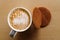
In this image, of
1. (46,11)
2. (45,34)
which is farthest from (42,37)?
(46,11)

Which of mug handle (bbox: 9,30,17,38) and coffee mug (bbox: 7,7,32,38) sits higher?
coffee mug (bbox: 7,7,32,38)

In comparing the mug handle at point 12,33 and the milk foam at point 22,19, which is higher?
the milk foam at point 22,19

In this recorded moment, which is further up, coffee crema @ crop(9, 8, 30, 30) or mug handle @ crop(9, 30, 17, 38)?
coffee crema @ crop(9, 8, 30, 30)

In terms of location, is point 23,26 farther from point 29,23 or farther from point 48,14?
point 48,14
